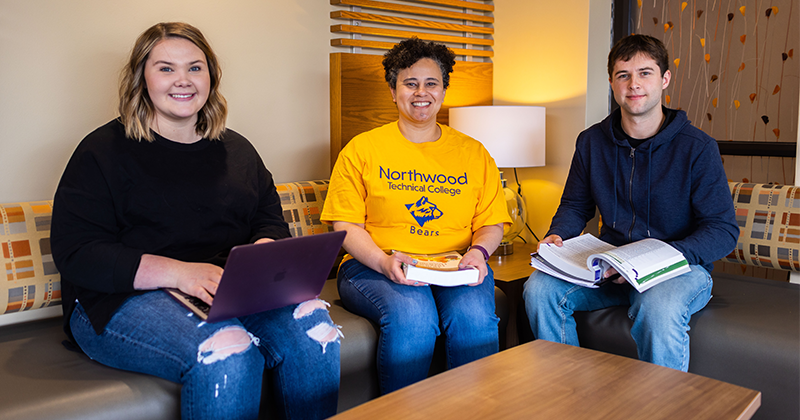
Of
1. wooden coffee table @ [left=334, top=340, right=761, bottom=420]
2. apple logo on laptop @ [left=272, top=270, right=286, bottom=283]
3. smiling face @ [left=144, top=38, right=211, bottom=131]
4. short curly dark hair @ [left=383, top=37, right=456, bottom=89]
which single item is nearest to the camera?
wooden coffee table @ [left=334, top=340, right=761, bottom=420]

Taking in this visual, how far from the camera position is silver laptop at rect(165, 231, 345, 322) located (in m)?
1.21

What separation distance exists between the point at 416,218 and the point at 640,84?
839 mm

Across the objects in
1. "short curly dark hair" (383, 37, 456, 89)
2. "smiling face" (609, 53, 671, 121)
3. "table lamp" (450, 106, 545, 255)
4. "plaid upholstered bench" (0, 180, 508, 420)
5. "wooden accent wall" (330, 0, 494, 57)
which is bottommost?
"plaid upholstered bench" (0, 180, 508, 420)

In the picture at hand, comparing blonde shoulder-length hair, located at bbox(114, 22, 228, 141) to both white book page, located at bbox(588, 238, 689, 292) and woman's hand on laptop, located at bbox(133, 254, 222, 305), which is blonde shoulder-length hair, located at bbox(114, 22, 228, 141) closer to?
woman's hand on laptop, located at bbox(133, 254, 222, 305)

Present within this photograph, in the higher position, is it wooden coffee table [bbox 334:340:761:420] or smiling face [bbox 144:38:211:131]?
smiling face [bbox 144:38:211:131]

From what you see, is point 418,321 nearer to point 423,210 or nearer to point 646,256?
point 423,210

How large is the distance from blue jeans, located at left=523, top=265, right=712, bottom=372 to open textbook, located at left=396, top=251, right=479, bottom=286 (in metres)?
0.28

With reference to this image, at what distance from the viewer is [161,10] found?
7.23 feet

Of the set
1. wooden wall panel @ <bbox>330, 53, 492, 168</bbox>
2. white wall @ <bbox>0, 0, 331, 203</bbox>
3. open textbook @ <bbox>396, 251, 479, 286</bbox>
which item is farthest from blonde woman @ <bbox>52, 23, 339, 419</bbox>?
wooden wall panel @ <bbox>330, 53, 492, 168</bbox>

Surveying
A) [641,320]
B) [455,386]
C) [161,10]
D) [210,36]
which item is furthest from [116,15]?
[641,320]

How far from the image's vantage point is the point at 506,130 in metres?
2.63

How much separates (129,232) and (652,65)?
64.8 inches

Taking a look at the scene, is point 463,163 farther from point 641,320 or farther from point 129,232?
point 129,232

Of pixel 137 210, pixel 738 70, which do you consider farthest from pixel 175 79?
pixel 738 70
